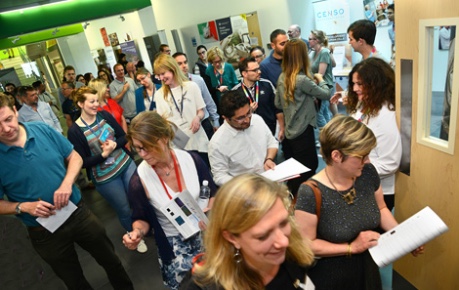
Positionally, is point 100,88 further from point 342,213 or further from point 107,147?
point 342,213

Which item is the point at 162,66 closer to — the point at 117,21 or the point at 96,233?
the point at 96,233

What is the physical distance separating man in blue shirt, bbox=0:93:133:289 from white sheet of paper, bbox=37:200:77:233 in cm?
4

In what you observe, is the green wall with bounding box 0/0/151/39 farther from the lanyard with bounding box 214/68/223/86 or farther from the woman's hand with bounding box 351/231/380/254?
the woman's hand with bounding box 351/231/380/254

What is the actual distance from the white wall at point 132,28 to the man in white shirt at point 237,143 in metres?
6.72

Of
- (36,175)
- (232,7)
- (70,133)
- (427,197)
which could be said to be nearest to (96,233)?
(36,175)

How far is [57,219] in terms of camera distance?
2.25 meters

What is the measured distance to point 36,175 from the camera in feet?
7.13

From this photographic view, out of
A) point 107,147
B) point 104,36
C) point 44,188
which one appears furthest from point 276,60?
point 104,36

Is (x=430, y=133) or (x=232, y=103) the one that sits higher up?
(x=232, y=103)

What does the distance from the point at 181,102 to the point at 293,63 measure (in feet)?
4.15

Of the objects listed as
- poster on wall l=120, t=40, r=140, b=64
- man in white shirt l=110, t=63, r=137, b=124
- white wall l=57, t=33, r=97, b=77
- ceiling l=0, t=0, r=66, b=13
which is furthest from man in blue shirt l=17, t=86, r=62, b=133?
white wall l=57, t=33, r=97, b=77

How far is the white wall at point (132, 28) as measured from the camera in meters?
8.40

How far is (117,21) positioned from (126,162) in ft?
25.7

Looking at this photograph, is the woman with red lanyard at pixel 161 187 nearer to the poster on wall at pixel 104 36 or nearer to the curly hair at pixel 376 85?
the curly hair at pixel 376 85
